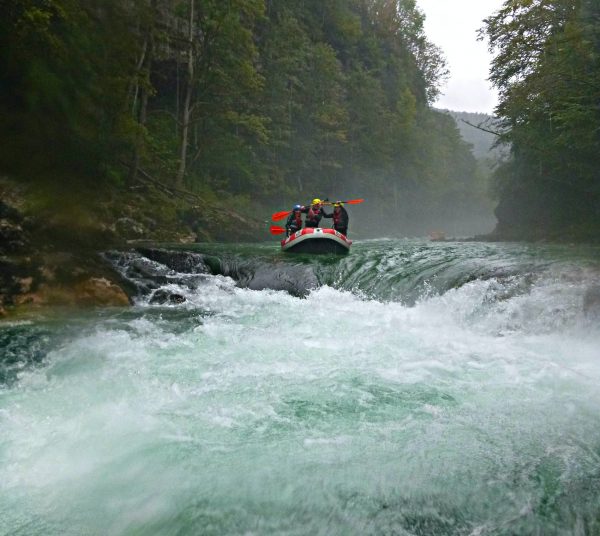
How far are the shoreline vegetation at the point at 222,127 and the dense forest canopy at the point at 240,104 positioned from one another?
73 mm

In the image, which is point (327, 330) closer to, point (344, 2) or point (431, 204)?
point (344, 2)

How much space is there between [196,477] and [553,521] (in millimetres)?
2069

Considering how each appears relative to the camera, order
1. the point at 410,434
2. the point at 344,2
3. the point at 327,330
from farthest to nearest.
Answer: the point at 344,2, the point at 327,330, the point at 410,434

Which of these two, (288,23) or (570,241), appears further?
(288,23)

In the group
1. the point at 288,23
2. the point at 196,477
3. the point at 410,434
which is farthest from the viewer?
the point at 288,23

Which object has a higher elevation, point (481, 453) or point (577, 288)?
point (577, 288)

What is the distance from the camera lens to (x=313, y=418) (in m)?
3.86

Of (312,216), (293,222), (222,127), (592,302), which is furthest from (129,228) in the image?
(592,302)

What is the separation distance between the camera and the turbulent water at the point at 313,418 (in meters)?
2.71

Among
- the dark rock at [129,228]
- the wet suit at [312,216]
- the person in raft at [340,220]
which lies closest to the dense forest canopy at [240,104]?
the dark rock at [129,228]

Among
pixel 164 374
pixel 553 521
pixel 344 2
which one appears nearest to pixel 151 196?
pixel 164 374

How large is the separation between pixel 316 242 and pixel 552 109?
363 inches

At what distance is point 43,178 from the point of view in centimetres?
936

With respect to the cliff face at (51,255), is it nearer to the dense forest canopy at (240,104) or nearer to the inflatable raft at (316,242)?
the dense forest canopy at (240,104)
